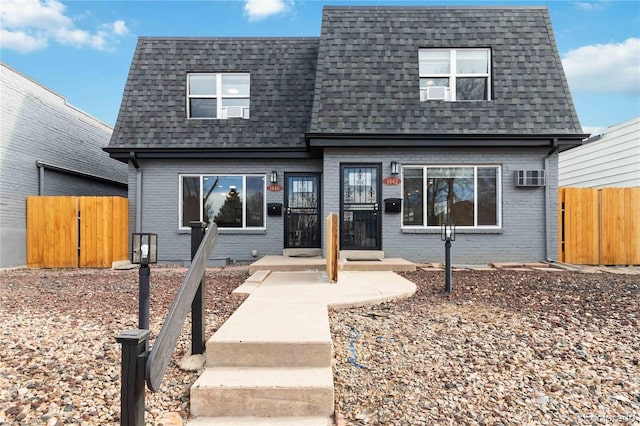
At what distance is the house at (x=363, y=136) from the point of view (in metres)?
8.56

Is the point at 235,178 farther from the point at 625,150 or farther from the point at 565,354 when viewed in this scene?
the point at 625,150

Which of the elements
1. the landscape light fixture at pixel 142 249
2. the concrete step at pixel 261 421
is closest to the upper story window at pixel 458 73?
the landscape light fixture at pixel 142 249

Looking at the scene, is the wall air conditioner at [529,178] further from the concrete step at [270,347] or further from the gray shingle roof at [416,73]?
the concrete step at [270,347]

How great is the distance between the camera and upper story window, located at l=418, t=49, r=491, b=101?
356 inches

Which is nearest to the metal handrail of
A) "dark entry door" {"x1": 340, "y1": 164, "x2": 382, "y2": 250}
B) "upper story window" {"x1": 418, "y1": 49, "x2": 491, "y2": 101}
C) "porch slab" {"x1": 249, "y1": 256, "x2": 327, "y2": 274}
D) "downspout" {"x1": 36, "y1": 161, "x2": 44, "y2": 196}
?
"porch slab" {"x1": 249, "y1": 256, "x2": 327, "y2": 274}

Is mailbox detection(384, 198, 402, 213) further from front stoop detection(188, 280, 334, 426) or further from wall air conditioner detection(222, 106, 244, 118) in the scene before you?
front stoop detection(188, 280, 334, 426)

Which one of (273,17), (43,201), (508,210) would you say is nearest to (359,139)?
(508,210)

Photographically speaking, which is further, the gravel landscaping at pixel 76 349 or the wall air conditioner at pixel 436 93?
the wall air conditioner at pixel 436 93

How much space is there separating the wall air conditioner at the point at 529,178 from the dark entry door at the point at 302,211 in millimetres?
4871

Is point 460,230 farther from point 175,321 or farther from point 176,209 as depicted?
point 175,321

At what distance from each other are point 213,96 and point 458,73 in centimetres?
650

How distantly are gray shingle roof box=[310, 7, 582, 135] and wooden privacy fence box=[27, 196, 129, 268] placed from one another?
18.7 feet

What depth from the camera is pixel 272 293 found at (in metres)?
4.93

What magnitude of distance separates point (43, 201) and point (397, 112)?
9.26m
